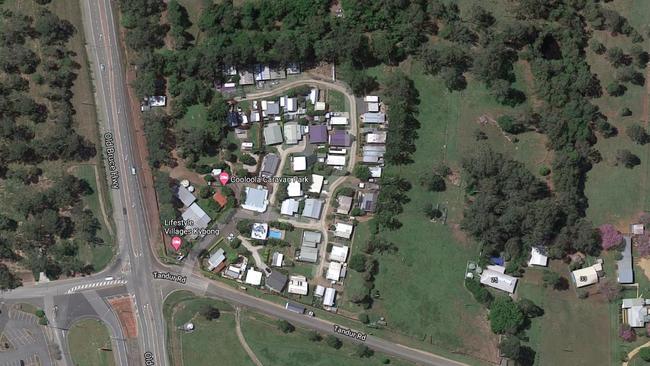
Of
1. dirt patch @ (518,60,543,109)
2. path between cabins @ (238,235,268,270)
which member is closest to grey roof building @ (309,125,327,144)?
path between cabins @ (238,235,268,270)

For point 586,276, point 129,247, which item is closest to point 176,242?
point 129,247

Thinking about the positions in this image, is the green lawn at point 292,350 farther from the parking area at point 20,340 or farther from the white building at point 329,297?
the parking area at point 20,340

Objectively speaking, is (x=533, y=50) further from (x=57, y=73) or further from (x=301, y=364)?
(x=57, y=73)

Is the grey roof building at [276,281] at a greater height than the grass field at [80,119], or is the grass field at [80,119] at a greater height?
the grass field at [80,119]

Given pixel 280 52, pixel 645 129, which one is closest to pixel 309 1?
pixel 280 52

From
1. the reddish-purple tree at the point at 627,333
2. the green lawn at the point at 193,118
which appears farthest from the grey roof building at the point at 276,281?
the reddish-purple tree at the point at 627,333

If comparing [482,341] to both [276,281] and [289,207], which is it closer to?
[276,281]
